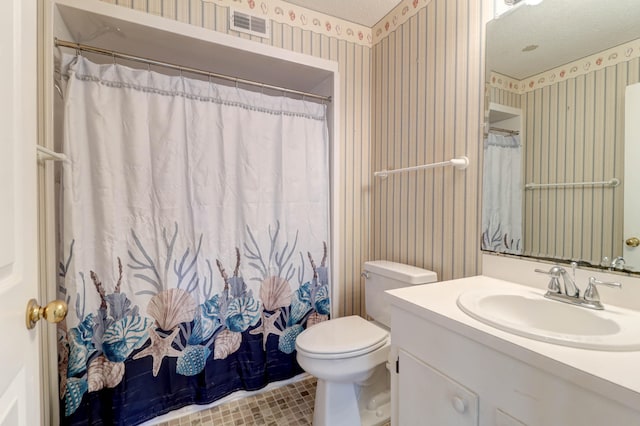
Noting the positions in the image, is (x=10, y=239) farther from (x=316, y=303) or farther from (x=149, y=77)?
(x=316, y=303)

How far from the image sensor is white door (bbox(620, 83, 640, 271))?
881mm

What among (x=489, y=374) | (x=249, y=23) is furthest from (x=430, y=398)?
(x=249, y=23)

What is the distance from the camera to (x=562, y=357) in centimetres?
61

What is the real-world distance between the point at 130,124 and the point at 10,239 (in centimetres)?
109

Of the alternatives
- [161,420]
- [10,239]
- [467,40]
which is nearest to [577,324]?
[467,40]

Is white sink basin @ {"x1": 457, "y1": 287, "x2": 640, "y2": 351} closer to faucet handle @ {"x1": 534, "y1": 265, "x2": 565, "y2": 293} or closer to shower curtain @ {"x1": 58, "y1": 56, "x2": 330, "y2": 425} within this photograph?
faucet handle @ {"x1": 534, "y1": 265, "x2": 565, "y2": 293}

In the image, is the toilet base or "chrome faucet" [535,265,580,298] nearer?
"chrome faucet" [535,265,580,298]

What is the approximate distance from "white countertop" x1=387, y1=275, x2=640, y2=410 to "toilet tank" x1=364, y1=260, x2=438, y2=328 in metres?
0.51

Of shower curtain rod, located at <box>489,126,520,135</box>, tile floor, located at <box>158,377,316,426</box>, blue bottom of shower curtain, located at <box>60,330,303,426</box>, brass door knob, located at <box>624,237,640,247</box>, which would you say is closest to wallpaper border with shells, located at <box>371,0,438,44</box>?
shower curtain rod, located at <box>489,126,520,135</box>

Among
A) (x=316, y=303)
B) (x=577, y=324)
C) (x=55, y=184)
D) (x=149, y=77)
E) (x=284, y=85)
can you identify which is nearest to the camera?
(x=577, y=324)

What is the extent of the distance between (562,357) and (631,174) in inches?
26.6

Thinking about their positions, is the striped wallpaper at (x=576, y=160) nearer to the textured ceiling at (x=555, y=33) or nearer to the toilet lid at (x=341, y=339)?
the textured ceiling at (x=555, y=33)

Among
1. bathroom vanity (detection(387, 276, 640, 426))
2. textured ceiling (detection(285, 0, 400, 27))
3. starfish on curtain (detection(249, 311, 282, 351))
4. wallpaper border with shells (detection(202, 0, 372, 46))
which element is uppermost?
textured ceiling (detection(285, 0, 400, 27))

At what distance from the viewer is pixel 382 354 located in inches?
54.2
